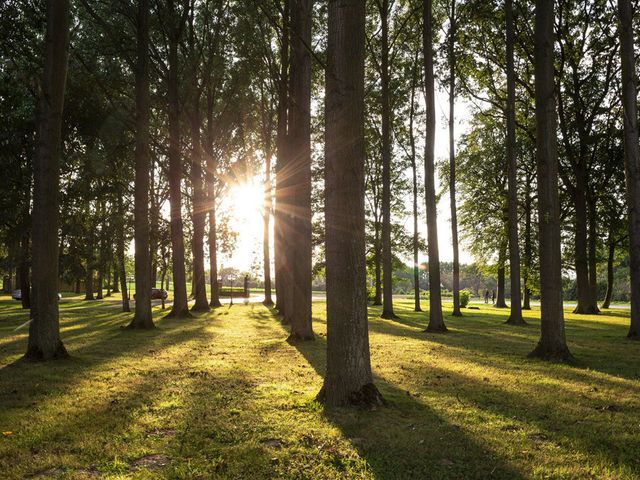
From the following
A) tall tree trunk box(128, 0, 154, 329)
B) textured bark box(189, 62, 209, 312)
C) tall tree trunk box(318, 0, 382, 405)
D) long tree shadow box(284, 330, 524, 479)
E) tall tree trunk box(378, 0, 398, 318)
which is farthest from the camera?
textured bark box(189, 62, 209, 312)

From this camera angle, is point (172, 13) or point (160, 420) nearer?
point (160, 420)

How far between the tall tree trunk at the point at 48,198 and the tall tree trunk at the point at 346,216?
5.97 metres

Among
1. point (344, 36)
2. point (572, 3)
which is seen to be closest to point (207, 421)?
point (344, 36)

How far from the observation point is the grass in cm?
381

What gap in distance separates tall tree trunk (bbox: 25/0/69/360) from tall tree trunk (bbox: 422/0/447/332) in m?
11.4

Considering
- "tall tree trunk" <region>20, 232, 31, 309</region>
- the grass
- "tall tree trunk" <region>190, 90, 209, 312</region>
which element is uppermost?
"tall tree trunk" <region>190, 90, 209, 312</region>

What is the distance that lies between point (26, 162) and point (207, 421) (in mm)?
21240

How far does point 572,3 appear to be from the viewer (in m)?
23.1

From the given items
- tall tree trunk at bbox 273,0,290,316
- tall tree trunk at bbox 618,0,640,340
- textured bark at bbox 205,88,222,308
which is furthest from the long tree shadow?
textured bark at bbox 205,88,222,308

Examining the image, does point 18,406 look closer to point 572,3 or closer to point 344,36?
point 344,36

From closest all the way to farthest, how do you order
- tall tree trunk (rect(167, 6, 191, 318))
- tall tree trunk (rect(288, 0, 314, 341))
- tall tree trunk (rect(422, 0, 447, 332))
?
1. tall tree trunk (rect(288, 0, 314, 341))
2. tall tree trunk (rect(422, 0, 447, 332))
3. tall tree trunk (rect(167, 6, 191, 318))

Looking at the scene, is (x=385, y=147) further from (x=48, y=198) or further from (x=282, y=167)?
(x=48, y=198)

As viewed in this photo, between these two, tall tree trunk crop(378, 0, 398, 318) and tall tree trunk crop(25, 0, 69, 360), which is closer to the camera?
tall tree trunk crop(25, 0, 69, 360)

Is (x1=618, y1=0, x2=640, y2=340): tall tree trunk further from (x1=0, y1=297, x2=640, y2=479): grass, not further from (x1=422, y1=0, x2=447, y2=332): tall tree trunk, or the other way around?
(x1=422, y1=0, x2=447, y2=332): tall tree trunk
